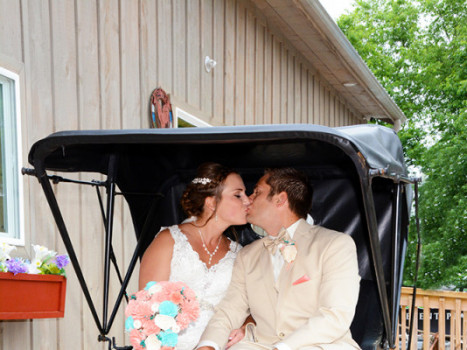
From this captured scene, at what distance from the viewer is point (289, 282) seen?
2918 millimetres

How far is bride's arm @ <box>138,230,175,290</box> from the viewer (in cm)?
305

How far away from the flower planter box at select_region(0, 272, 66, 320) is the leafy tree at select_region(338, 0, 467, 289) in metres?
12.2

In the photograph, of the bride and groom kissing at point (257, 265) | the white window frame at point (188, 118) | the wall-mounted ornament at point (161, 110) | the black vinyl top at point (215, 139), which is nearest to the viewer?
the black vinyl top at point (215, 139)

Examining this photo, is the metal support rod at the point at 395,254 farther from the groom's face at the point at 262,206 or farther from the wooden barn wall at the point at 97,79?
the wooden barn wall at the point at 97,79

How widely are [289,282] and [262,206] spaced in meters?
0.41

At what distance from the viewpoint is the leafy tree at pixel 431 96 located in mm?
14016

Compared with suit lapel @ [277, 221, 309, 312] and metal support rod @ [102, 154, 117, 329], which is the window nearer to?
metal support rod @ [102, 154, 117, 329]

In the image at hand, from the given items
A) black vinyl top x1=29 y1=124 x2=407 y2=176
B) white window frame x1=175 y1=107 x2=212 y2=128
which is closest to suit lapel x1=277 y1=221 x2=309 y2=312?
black vinyl top x1=29 y1=124 x2=407 y2=176

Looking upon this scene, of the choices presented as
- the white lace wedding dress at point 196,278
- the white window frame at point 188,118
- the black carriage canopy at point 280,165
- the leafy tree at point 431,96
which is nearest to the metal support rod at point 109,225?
the black carriage canopy at point 280,165

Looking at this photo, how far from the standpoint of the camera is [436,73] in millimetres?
16922

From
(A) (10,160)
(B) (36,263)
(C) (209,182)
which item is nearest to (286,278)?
(C) (209,182)

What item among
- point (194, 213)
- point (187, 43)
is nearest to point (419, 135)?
point (187, 43)

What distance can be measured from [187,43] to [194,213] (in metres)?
1.87

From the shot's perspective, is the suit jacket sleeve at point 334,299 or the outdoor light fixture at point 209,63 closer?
the suit jacket sleeve at point 334,299
